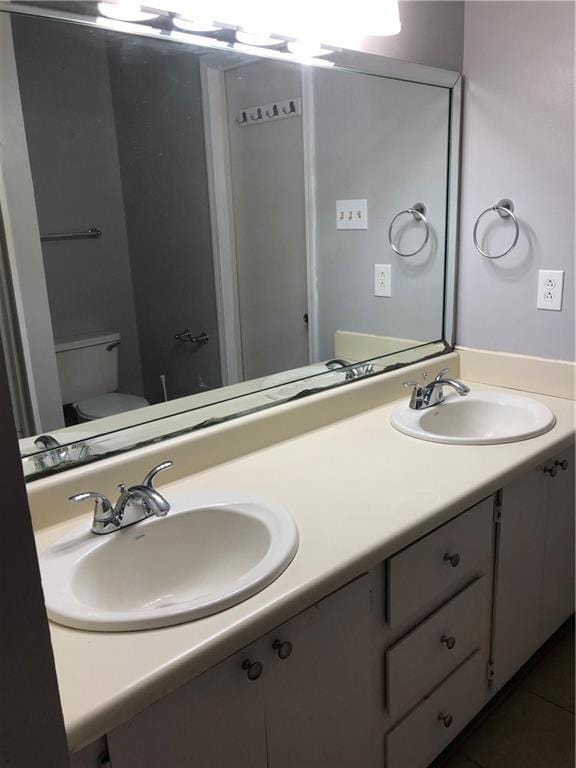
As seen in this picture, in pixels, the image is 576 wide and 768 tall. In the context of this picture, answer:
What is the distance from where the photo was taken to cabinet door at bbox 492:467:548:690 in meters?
1.52

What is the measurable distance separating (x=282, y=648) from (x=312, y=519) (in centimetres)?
27

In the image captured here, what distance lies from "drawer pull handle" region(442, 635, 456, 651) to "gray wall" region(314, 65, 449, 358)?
37.2 inches

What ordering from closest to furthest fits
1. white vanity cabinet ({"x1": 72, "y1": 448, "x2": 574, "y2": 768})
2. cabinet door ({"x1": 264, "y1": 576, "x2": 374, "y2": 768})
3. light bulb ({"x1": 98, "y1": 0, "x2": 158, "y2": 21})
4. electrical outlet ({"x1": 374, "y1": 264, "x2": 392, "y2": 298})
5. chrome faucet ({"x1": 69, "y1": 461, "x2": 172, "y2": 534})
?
white vanity cabinet ({"x1": 72, "y1": 448, "x2": 574, "y2": 768})
cabinet door ({"x1": 264, "y1": 576, "x2": 374, "y2": 768})
chrome faucet ({"x1": 69, "y1": 461, "x2": 172, "y2": 534})
light bulb ({"x1": 98, "y1": 0, "x2": 158, "y2": 21})
electrical outlet ({"x1": 374, "y1": 264, "x2": 392, "y2": 298})

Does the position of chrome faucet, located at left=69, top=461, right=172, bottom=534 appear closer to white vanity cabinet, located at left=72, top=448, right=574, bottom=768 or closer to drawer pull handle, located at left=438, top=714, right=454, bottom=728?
white vanity cabinet, located at left=72, top=448, right=574, bottom=768

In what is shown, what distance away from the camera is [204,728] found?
0.92 metres

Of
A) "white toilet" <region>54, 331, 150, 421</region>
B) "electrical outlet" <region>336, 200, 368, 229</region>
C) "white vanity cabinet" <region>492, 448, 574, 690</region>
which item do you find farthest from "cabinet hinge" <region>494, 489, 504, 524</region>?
"electrical outlet" <region>336, 200, 368, 229</region>

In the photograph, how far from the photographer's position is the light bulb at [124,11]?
1.23m

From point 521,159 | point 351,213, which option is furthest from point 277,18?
point 521,159

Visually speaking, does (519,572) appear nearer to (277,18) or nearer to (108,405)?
(108,405)

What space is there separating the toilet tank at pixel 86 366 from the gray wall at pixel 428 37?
104cm

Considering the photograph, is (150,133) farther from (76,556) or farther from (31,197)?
(76,556)

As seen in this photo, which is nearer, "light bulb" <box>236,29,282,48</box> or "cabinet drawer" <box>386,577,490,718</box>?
"cabinet drawer" <box>386,577,490,718</box>

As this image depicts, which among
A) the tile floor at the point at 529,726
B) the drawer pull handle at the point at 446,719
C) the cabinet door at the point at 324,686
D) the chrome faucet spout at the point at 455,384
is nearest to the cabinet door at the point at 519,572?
the tile floor at the point at 529,726

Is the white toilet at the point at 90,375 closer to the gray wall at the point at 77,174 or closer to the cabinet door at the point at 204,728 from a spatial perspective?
the gray wall at the point at 77,174
